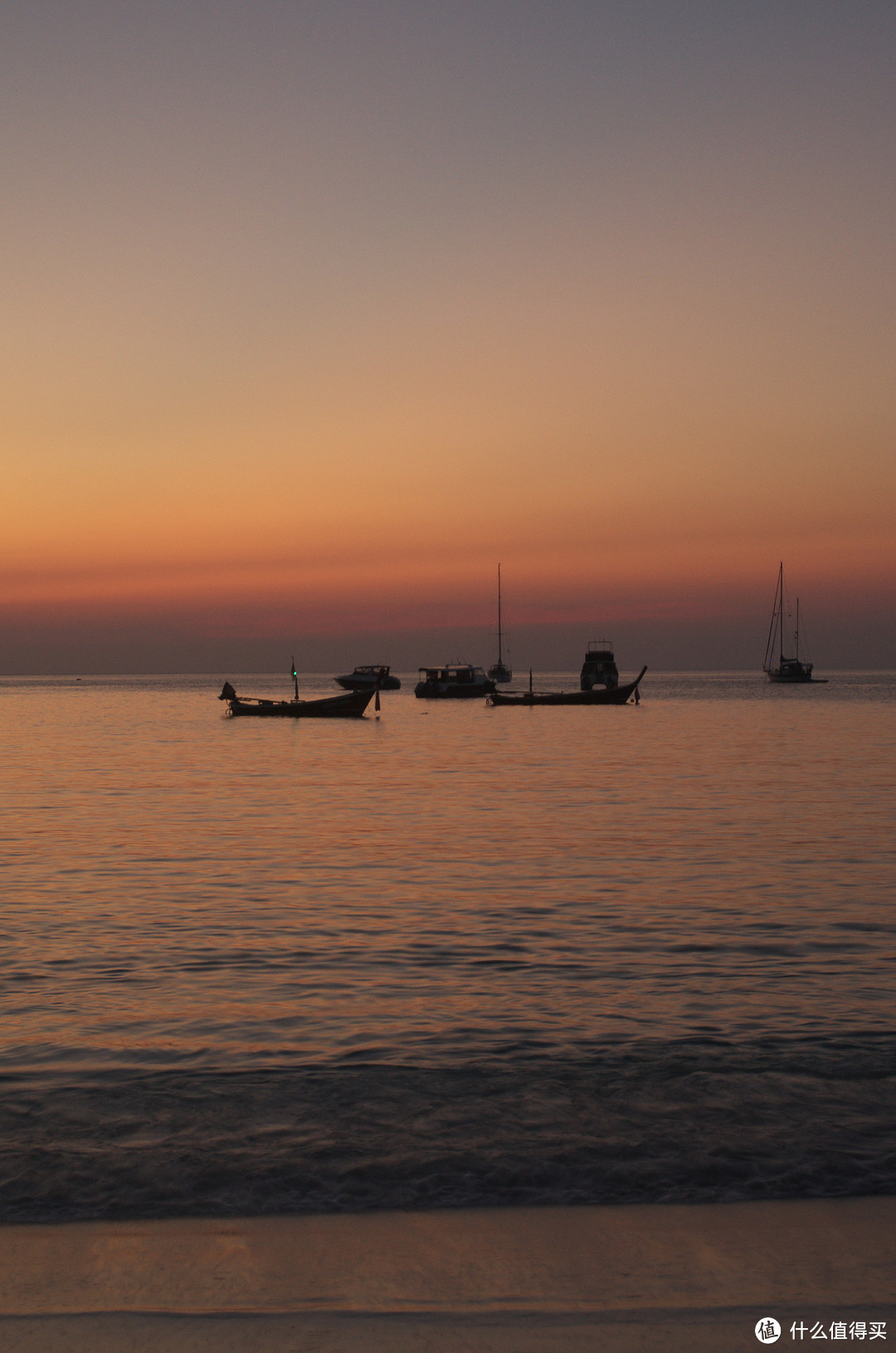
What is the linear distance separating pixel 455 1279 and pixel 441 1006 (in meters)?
5.35

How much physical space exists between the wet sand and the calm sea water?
0.33 metres

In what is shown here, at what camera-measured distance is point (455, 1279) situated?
4.70m

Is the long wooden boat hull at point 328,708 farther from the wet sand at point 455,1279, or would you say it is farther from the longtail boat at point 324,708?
the wet sand at point 455,1279

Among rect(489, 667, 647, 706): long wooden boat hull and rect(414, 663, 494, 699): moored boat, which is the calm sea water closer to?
rect(489, 667, 647, 706): long wooden boat hull

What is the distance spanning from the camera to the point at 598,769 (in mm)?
39750

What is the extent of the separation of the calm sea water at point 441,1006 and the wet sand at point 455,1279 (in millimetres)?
327

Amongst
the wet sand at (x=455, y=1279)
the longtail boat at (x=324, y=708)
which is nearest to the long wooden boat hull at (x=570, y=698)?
the longtail boat at (x=324, y=708)

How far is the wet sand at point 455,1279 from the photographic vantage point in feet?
13.7

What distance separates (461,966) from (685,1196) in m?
6.15

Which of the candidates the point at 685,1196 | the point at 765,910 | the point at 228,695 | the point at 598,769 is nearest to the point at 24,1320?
the point at 685,1196

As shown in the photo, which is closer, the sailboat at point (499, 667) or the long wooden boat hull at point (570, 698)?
the long wooden boat hull at point (570, 698)

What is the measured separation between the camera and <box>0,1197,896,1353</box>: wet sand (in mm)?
4176

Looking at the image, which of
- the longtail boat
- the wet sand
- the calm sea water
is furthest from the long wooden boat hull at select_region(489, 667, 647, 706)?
the wet sand

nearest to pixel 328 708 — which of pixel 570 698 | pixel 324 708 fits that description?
pixel 324 708
